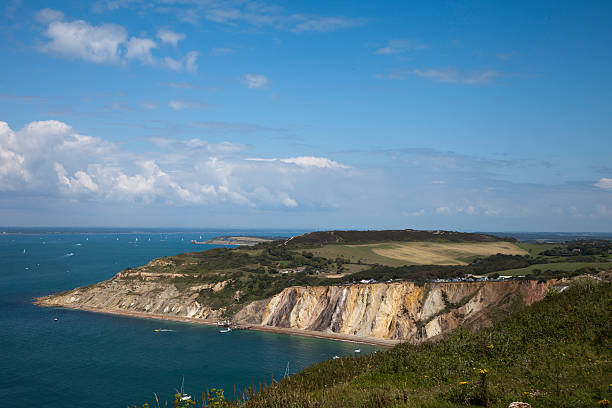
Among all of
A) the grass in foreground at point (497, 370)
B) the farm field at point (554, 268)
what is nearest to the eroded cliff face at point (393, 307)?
the farm field at point (554, 268)

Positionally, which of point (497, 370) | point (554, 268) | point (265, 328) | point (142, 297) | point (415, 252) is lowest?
point (265, 328)

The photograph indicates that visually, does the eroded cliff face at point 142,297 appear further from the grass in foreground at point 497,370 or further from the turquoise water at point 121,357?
the grass in foreground at point 497,370

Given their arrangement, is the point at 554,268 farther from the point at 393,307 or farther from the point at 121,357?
the point at 121,357

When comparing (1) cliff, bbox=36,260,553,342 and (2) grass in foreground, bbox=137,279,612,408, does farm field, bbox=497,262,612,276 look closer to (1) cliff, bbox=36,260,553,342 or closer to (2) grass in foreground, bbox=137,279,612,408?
(1) cliff, bbox=36,260,553,342

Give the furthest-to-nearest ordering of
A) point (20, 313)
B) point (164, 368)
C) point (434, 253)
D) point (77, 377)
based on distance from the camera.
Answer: point (434, 253) < point (20, 313) < point (164, 368) < point (77, 377)

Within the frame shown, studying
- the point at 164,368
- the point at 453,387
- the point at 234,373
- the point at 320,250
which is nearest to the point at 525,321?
the point at 453,387

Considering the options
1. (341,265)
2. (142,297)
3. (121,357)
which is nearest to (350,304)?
(121,357)

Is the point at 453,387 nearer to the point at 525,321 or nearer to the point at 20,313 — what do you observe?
the point at 525,321

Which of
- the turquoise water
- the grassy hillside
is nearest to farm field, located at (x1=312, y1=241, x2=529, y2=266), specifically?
the grassy hillside
